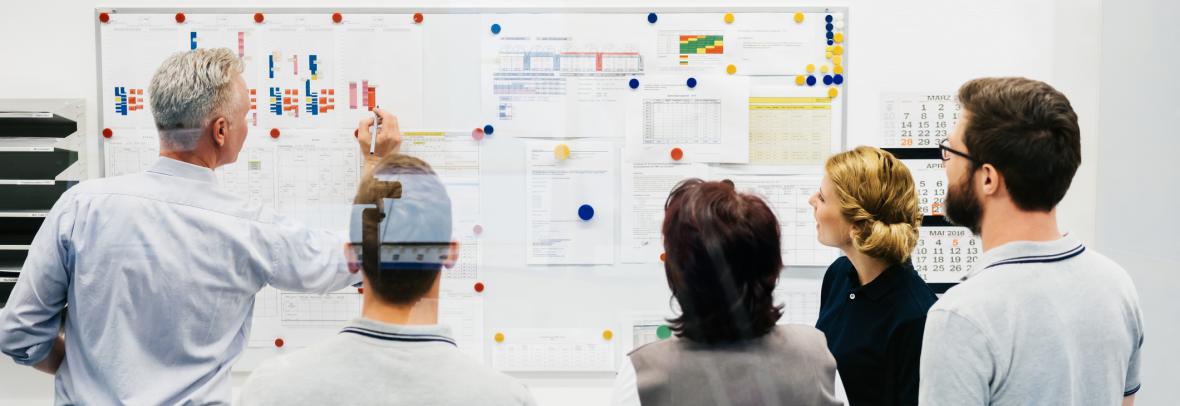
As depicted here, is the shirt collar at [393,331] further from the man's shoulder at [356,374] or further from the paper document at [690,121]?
the paper document at [690,121]

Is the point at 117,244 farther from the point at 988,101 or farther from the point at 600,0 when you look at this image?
the point at 988,101

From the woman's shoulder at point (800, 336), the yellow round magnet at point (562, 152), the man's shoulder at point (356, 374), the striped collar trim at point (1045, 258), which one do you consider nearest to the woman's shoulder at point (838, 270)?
the striped collar trim at point (1045, 258)

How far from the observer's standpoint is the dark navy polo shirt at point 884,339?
4.64 feet

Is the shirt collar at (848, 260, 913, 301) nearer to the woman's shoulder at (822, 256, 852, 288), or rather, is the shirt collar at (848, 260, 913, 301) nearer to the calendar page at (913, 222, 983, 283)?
the woman's shoulder at (822, 256, 852, 288)

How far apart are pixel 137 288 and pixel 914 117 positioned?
1.91 metres

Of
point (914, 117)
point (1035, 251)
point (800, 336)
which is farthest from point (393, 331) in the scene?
point (914, 117)

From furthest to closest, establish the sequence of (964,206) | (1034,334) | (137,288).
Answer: (137,288), (964,206), (1034,334)

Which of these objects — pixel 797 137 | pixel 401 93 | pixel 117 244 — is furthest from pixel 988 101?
pixel 117 244

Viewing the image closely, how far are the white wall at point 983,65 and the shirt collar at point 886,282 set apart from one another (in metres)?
0.63

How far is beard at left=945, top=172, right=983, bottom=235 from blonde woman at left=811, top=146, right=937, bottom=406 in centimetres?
15

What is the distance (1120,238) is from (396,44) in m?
2.04

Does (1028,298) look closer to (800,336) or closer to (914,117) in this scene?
(800,336)

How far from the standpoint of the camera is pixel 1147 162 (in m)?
2.04

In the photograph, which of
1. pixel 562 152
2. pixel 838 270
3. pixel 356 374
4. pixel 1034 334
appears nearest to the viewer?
pixel 356 374
